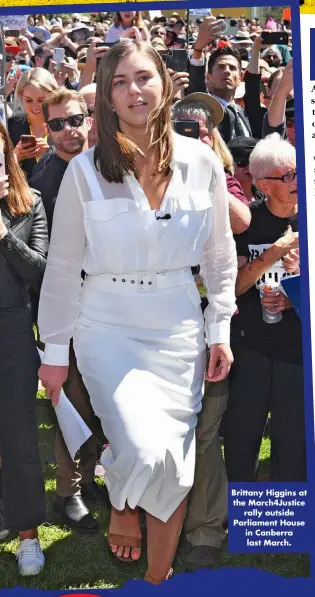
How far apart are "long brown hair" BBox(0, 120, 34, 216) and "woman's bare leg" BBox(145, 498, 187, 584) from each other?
3.98ft

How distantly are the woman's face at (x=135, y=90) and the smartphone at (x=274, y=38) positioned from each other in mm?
583

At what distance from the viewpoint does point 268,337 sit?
12.6 ft

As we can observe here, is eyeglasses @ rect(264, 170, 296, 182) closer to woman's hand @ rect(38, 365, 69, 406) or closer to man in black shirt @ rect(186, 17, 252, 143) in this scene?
man in black shirt @ rect(186, 17, 252, 143)

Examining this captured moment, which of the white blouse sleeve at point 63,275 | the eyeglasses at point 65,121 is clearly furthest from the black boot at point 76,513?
the eyeglasses at point 65,121

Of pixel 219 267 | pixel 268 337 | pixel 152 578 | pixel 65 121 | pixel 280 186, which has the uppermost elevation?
pixel 65 121

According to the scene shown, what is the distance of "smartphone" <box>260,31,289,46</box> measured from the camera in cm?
360

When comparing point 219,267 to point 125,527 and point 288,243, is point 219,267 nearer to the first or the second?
point 288,243

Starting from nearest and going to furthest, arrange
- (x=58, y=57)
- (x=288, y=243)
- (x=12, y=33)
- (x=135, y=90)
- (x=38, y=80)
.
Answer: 1. (x=135, y=90)
2. (x=288, y=243)
3. (x=12, y=33)
4. (x=38, y=80)
5. (x=58, y=57)

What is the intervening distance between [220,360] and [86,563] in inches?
38.3

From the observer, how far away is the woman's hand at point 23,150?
3.62m

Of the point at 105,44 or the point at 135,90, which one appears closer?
the point at 135,90

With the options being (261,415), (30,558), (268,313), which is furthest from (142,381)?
(30,558)

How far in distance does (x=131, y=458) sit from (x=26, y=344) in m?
0.73

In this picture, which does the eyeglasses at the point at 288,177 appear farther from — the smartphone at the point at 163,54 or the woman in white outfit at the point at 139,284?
the smartphone at the point at 163,54
